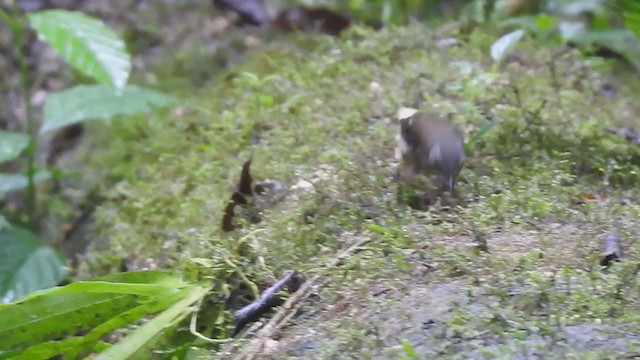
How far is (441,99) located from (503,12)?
121 centimetres

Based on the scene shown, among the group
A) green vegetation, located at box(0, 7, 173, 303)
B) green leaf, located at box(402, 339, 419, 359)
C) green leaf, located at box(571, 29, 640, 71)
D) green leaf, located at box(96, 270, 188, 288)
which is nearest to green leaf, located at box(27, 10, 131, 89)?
green vegetation, located at box(0, 7, 173, 303)

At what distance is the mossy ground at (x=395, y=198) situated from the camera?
3.56 feet

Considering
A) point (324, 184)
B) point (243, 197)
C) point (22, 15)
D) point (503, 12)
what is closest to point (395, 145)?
point (324, 184)

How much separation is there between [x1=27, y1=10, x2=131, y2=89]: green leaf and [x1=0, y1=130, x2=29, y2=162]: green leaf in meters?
0.28

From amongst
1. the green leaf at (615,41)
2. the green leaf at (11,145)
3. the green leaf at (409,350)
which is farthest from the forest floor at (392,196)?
the green leaf at (11,145)

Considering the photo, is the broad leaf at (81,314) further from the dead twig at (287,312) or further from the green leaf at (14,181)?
the green leaf at (14,181)

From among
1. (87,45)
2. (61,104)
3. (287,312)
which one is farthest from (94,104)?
(287,312)

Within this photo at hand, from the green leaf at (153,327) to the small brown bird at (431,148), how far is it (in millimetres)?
500

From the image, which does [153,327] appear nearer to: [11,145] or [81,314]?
[81,314]

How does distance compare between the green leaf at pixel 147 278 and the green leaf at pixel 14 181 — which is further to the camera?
the green leaf at pixel 14 181

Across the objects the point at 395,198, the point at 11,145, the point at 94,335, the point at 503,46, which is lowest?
the point at 94,335

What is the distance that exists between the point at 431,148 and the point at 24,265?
1.01m

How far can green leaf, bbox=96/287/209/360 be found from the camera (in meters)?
1.21

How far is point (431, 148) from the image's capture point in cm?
149
